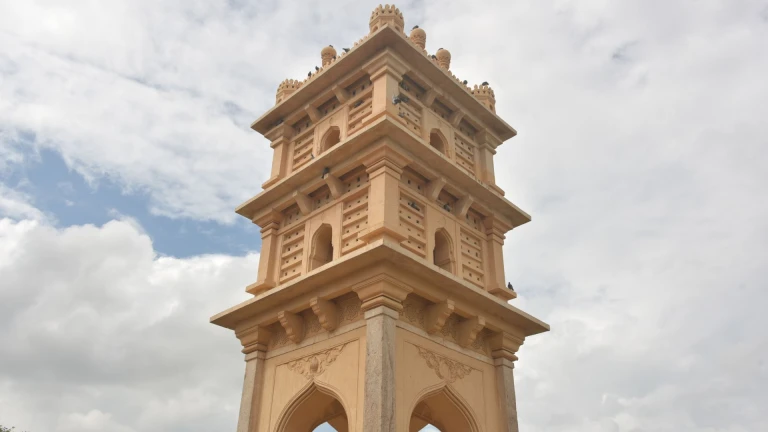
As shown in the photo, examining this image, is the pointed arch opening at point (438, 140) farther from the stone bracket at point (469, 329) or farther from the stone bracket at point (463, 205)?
the stone bracket at point (469, 329)

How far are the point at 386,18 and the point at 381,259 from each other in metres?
6.14

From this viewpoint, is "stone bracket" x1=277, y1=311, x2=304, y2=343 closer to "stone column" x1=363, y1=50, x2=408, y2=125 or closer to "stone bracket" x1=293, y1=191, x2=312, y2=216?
"stone bracket" x1=293, y1=191, x2=312, y2=216

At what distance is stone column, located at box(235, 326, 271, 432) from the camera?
12.5 meters

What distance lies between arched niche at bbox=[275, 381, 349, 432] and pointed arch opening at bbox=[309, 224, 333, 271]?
2.54 m

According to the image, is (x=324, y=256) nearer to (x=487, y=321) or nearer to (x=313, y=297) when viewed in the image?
(x=313, y=297)

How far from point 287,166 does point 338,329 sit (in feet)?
17.0

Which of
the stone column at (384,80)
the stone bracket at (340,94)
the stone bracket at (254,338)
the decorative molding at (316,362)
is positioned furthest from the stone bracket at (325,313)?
the stone bracket at (340,94)

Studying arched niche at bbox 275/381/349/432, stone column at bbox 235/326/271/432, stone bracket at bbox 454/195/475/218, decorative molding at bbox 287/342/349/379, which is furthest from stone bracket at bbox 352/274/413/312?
stone bracket at bbox 454/195/475/218

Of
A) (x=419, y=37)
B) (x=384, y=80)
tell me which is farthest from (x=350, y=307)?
(x=419, y=37)

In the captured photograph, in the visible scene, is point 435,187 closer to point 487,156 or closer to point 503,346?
point 487,156

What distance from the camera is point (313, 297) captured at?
39.1 ft

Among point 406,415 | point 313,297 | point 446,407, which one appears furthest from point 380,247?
point 446,407

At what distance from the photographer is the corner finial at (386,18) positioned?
46.6 feet

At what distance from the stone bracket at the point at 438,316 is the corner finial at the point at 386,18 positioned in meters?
6.20
